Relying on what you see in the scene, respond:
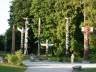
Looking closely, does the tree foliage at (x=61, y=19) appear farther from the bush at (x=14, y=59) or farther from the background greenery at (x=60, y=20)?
the bush at (x=14, y=59)

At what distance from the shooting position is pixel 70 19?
6838 centimetres

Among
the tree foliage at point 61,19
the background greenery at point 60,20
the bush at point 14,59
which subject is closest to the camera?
the bush at point 14,59

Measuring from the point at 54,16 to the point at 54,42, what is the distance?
4.48 m

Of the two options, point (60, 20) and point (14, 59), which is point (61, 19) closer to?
point (60, 20)

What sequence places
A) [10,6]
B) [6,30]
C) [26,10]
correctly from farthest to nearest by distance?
[6,30] → [10,6] → [26,10]

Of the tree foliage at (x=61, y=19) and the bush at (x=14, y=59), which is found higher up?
the tree foliage at (x=61, y=19)

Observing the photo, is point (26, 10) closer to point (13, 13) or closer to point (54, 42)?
point (13, 13)

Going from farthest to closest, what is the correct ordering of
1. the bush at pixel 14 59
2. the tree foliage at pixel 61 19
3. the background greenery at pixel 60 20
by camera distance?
1. the background greenery at pixel 60 20
2. the tree foliage at pixel 61 19
3. the bush at pixel 14 59

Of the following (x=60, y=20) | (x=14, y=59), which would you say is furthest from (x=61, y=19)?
(x=14, y=59)

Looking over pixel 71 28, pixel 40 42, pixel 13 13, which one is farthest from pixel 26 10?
pixel 71 28

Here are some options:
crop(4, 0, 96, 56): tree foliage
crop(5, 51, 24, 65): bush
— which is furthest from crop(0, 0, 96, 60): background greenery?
crop(5, 51, 24, 65): bush

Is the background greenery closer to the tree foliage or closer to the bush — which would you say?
the tree foliage

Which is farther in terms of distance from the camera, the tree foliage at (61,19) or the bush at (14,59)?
the tree foliage at (61,19)

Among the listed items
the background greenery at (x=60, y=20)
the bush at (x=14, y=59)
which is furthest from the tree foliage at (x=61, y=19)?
the bush at (x=14, y=59)
